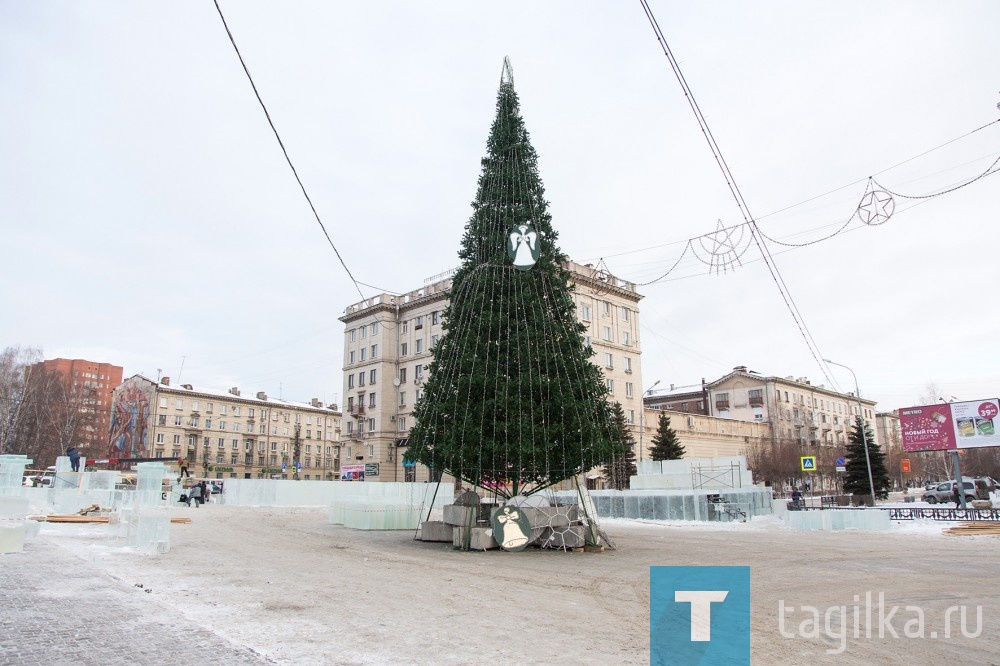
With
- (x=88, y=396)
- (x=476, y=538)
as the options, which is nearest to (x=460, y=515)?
(x=476, y=538)

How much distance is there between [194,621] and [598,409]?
41.7 ft

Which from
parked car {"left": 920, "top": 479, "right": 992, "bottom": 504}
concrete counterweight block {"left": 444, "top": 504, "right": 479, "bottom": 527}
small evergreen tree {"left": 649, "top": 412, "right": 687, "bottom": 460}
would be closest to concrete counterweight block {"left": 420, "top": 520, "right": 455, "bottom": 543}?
concrete counterweight block {"left": 444, "top": 504, "right": 479, "bottom": 527}

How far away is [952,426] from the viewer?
31.2 m

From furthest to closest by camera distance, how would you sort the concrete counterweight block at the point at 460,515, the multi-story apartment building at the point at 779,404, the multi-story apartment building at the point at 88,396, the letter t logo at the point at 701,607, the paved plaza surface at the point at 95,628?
the multi-story apartment building at the point at 779,404 → the multi-story apartment building at the point at 88,396 → the concrete counterweight block at the point at 460,515 → the letter t logo at the point at 701,607 → the paved plaza surface at the point at 95,628

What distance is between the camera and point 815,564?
50.6 ft

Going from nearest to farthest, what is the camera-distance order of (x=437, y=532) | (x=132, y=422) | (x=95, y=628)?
(x=95, y=628) < (x=437, y=532) < (x=132, y=422)

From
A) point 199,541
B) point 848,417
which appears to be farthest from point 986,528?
point 848,417

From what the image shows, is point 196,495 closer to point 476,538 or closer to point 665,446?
point 476,538

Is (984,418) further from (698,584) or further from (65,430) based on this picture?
(65,430)

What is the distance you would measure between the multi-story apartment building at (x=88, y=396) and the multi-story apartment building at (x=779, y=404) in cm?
7989

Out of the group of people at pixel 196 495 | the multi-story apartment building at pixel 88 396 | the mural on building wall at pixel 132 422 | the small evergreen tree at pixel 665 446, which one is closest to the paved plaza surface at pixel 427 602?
the group of people at pixel 196 495

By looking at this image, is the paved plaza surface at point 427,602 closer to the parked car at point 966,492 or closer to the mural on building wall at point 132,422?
the parked car at point 966,492

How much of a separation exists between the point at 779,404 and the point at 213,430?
264 feet

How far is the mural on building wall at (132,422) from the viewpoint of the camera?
293 feet
